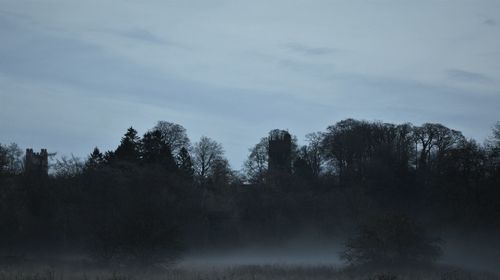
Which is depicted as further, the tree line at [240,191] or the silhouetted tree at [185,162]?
the silhouetted tree at [185,162]

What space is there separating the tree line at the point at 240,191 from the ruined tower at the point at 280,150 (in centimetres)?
13

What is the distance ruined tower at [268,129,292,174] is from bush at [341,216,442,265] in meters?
40.5

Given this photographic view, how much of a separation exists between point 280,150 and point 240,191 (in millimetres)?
16598

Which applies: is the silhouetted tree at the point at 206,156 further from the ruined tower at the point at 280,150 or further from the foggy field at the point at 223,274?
the foggy field at the point at 223,274

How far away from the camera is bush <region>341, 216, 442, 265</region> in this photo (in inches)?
1510

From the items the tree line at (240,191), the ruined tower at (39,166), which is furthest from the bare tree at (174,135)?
the ruined tower at (39,166)

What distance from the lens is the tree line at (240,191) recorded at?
4500 cm

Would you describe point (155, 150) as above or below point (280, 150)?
below

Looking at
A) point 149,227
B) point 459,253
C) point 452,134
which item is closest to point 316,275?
point 149,227

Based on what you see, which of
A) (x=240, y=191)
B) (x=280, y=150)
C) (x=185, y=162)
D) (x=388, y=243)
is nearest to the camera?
(x=388, y=243)

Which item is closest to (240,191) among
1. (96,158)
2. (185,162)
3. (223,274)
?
(185,162)

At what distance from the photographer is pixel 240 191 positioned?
6844 centimetres

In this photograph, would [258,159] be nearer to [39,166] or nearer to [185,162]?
[185,162]

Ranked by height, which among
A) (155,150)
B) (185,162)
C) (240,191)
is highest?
(155,150)
